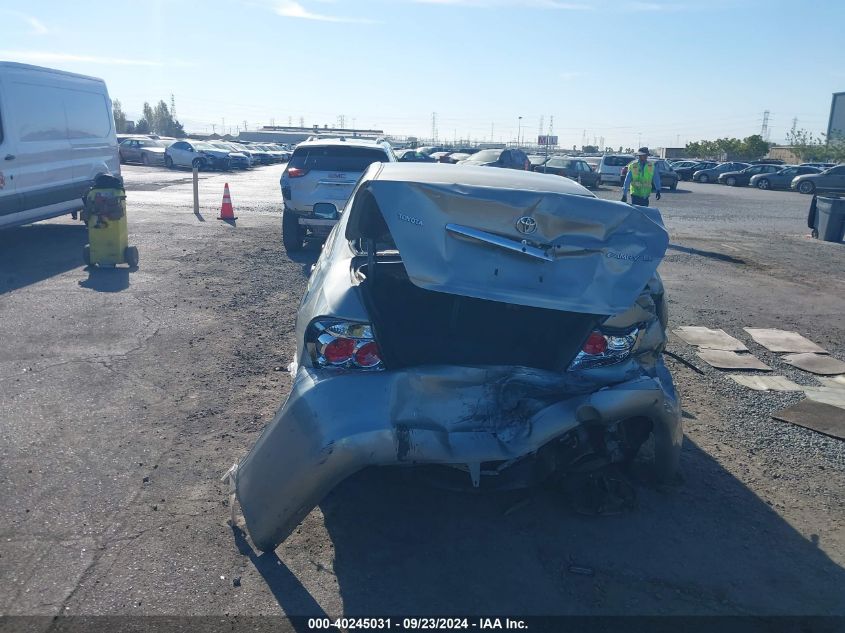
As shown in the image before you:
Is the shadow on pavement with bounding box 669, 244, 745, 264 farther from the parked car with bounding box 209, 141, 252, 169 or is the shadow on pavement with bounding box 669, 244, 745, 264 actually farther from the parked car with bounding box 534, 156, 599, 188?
the parked car with bounding box 209, 141, 252, 169

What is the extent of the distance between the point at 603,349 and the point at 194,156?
38.0m

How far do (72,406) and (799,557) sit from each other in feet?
15.3

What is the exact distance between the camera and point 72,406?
5285mm

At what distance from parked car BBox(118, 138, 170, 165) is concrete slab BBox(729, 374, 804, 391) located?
39.5m

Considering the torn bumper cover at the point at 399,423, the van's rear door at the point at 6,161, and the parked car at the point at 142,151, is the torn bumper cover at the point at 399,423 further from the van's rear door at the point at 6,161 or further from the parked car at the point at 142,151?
the parked car at the point at 142,151

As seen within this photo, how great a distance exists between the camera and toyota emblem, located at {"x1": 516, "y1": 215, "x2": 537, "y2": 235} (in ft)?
11.6

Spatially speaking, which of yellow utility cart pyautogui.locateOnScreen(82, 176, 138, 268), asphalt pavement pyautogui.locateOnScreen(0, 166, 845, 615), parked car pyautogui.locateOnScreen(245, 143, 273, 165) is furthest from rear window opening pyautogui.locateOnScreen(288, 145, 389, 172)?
parked car pyautogui.locateOnScreen(245, 143, 273, 165)

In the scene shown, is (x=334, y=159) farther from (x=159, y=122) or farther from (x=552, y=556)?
(x=159, y=122)

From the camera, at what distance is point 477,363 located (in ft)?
11.6

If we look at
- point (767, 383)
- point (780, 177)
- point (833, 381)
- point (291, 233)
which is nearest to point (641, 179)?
point (291, 233)

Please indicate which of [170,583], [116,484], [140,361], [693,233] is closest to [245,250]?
[140,361]

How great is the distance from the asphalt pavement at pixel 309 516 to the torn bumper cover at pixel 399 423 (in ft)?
1.31

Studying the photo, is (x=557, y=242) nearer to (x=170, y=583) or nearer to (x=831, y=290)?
(x=170, y=583)

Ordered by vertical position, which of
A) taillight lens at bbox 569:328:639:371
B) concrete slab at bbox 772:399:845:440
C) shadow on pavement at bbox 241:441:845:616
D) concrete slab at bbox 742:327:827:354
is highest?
taillight lens at bbox 569:328:639:371
